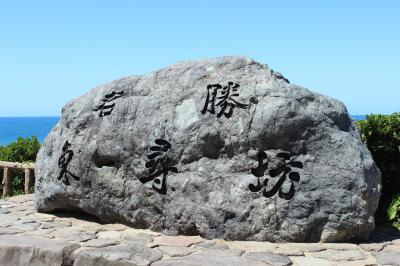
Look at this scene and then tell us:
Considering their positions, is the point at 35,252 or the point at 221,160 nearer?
the point at 35,252

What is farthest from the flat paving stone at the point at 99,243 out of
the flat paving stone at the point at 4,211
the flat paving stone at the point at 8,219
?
the flat paving stone at the point at 4,211

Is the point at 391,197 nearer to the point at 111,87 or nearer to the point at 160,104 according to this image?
the point at 160,104

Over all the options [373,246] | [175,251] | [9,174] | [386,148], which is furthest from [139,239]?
[9,174]

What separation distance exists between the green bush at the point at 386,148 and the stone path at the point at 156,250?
3.19 ft

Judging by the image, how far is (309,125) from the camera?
5.29m

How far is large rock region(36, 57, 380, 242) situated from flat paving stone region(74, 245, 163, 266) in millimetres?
Result: 815

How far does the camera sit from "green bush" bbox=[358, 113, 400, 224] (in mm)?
6621

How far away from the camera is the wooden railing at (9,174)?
9.50m

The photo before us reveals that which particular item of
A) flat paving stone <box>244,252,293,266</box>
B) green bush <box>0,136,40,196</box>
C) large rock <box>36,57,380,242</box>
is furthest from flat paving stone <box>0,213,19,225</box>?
green bush <box>0,136,40,196</box>

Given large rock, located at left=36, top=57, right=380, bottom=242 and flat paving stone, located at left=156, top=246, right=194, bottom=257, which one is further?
large rock, located at left=36, top=57, right=380, bottom=242

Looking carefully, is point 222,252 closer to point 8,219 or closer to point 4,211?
point 8,219

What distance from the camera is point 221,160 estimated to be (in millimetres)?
5562

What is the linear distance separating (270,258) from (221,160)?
4.66 feet

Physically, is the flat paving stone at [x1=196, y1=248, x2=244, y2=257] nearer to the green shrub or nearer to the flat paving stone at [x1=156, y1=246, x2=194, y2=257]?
the flat paving stone at [x1=156, y1=246, x2=194, y2=257]
